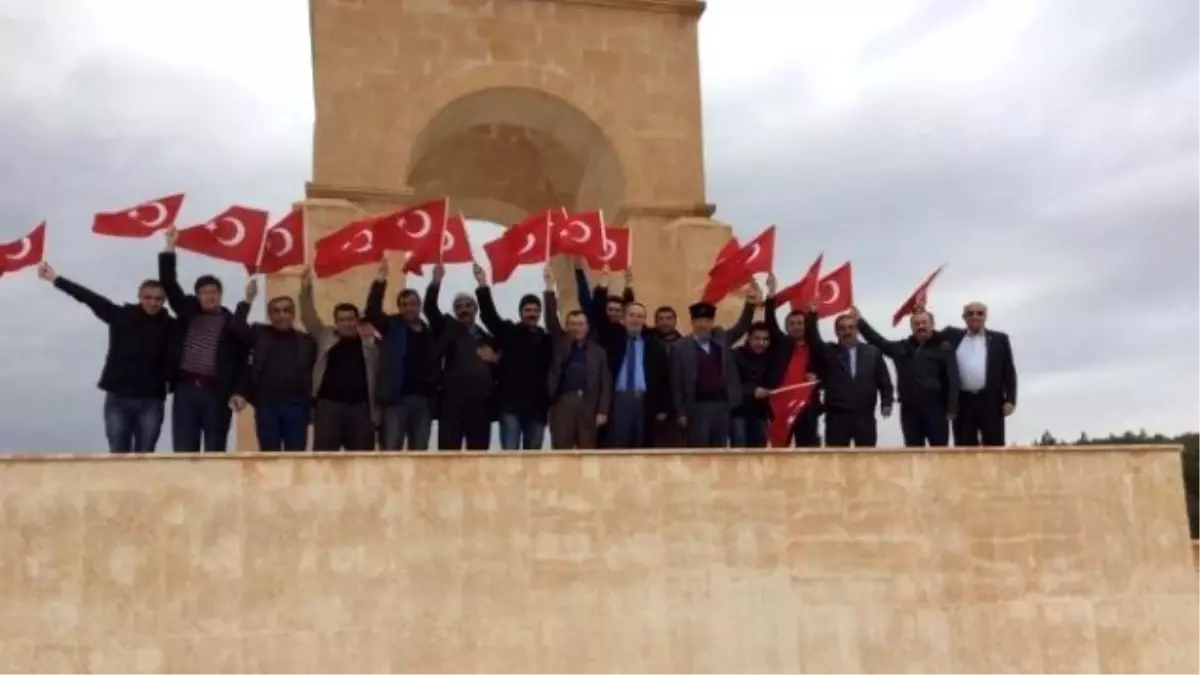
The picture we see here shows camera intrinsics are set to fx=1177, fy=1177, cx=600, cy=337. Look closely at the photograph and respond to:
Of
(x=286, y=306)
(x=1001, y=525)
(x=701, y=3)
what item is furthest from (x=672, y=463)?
(x=701, y=3)

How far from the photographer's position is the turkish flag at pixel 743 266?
34.5 ft

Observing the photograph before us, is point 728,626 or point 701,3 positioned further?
point 701,3

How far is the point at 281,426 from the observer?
8.70 metres

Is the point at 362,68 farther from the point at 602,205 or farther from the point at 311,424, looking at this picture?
the point at 311,424

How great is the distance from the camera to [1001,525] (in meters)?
8.56

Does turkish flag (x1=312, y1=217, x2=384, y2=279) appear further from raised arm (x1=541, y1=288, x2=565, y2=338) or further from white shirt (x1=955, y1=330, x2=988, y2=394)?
white shirt (x1=955, y1=330, x2=988, y2=394)

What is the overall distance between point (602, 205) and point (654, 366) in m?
4.18

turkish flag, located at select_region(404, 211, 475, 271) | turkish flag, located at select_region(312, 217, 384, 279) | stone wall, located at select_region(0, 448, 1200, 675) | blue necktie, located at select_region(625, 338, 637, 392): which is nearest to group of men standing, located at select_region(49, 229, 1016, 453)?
blue necktie, located at select_region(625, 338, 637, 392)

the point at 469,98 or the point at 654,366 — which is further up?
the point at 469,98

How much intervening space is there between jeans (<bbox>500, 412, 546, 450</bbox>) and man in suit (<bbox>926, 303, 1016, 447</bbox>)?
11.6ft

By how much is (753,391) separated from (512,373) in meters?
1.99

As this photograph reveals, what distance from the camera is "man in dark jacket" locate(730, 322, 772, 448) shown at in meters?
9.60

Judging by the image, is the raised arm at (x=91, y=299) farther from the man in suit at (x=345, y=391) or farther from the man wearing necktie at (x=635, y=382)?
the man wearing necktie at (x=635, y=382)

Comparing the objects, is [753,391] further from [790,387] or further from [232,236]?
[232,236]
